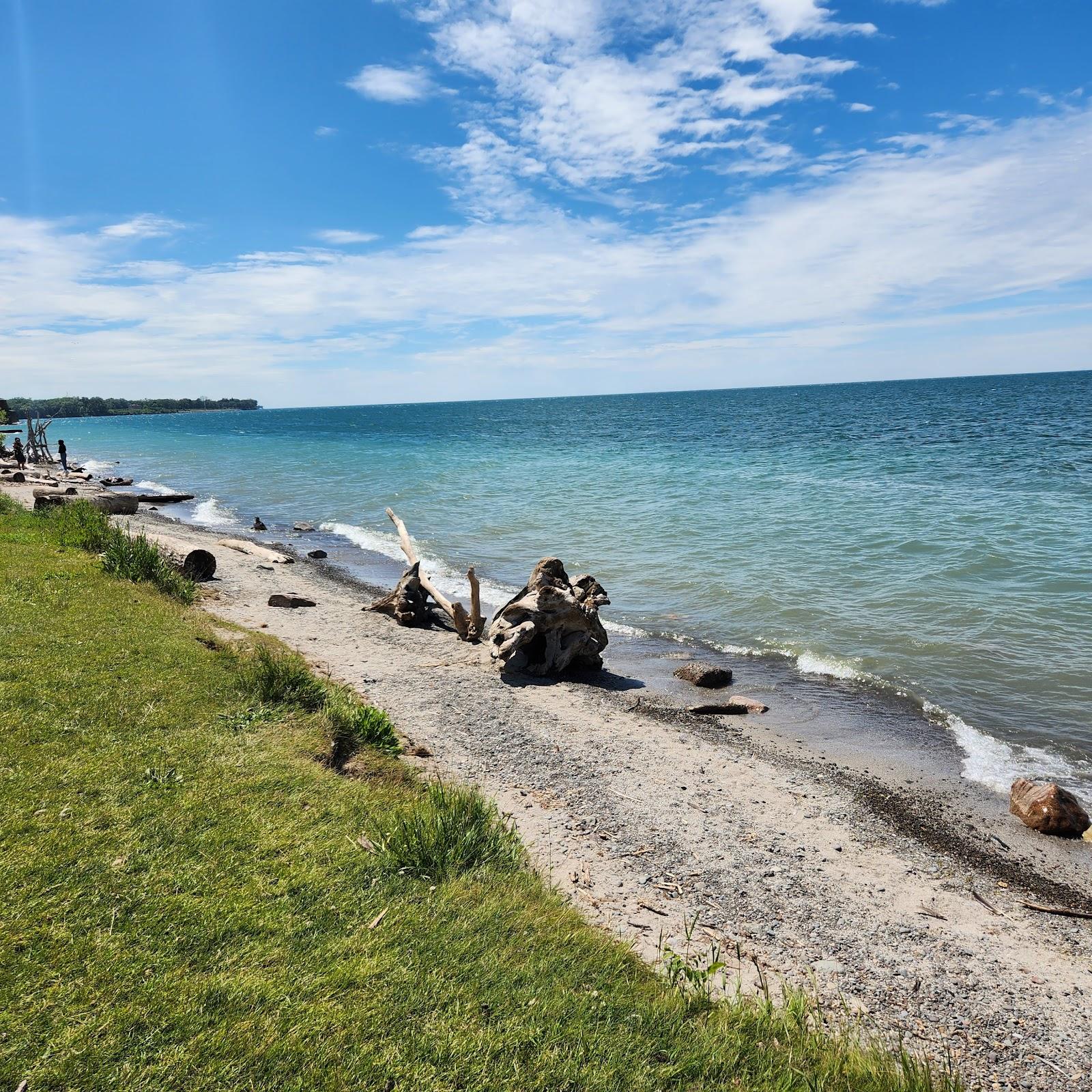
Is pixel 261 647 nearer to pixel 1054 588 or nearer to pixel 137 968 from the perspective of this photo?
pixel 137 968

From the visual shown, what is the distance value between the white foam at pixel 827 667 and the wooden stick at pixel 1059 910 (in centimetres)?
668

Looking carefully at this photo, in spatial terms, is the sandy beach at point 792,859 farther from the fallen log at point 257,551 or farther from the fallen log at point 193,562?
the fallen log at point 257,551

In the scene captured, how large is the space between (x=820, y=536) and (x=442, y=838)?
2210 cm

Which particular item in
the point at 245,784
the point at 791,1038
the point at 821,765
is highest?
the point at 245,784

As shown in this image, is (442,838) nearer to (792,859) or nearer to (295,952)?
Answer: (295,952)

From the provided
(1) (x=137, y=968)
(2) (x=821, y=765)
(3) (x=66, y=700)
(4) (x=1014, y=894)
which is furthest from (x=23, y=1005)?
(2) (x=821, y=765)

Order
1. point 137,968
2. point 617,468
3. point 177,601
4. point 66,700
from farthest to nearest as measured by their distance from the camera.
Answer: point 617,468 → point 177,601 → point 66,700 → point 137,968

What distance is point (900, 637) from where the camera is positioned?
15.4 metres

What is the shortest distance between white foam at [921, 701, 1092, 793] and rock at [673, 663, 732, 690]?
155 inches

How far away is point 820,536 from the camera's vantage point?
24922 millimetres

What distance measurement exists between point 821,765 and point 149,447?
100887mm

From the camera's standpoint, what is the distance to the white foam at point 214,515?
33.2m

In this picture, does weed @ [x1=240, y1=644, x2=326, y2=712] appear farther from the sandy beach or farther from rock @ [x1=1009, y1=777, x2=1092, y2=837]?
rock @ [x1=1009, y1=777, x2=1092, y2=837]

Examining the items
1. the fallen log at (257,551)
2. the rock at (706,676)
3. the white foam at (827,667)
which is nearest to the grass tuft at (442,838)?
the rock at (706,676)
